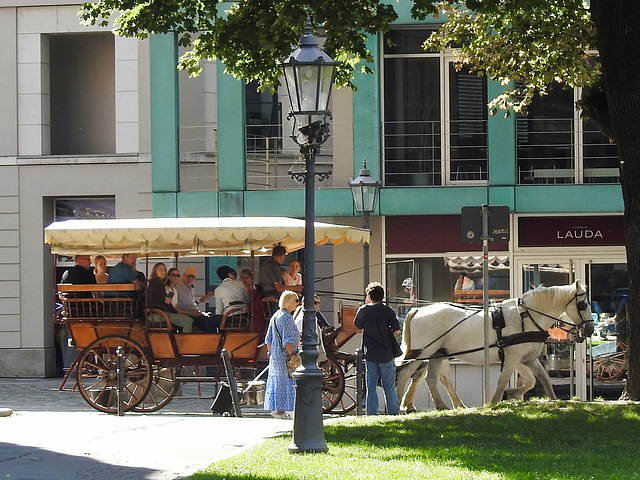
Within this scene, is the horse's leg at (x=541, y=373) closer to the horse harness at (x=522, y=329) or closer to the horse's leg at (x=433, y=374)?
the horse harness at (x=522, y=329)

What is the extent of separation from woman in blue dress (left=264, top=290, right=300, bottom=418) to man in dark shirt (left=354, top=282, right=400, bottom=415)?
109 centimetres

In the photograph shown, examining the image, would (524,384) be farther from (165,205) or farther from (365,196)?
(165,205)

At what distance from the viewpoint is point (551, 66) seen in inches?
705

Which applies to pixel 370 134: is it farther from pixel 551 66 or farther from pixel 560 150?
pixel 551 66

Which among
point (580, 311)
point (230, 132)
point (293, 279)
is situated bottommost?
point (580, 311)

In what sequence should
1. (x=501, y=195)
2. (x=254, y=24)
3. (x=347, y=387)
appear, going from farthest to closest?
(x=501, y=195)
(x=347, y=387)
(x=254, y=24)

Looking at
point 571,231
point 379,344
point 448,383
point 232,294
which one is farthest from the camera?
point 571,231

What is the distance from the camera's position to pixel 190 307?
19250 millimetres

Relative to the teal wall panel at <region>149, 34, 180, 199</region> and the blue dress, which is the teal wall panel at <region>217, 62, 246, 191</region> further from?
the blue dress

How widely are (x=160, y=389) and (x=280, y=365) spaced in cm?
286

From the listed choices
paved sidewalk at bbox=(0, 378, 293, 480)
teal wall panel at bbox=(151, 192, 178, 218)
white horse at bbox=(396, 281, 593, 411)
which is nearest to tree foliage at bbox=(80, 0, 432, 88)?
paved sidewalk at bbox=(0, 378, 293, 480)

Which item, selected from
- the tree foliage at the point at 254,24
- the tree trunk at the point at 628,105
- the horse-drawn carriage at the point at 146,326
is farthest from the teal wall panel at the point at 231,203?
the tree trunk at the point at 628,105

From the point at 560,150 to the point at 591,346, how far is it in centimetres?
449

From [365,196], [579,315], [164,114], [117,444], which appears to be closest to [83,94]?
[164,114]
